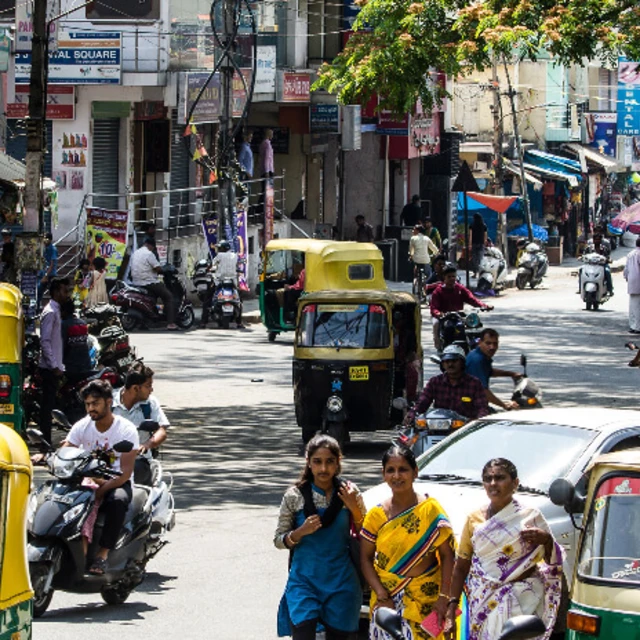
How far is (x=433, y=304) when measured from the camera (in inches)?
885

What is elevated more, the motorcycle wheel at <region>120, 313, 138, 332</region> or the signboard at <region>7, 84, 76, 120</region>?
the signboard at <region>7, 84, 76, 120</region>

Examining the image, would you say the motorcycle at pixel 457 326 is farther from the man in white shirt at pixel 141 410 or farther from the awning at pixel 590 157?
the awning at pixel 590 157

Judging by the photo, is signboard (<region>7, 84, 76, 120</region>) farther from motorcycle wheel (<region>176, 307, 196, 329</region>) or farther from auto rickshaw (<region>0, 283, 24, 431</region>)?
Answer: auto rickshaw (<region>0, 283, 24, 431</region>)

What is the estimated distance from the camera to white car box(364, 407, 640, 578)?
380 inches

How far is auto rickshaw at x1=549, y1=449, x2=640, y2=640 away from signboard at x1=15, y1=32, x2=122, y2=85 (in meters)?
24.2

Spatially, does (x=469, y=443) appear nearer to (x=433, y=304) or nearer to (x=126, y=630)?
(x=126, y=630)

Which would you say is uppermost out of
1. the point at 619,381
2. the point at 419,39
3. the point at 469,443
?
the point at 419,39

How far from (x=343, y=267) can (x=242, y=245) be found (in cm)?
738

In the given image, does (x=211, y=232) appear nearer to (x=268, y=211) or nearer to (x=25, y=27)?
(x=268, y=211)

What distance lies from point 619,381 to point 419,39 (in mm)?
5340

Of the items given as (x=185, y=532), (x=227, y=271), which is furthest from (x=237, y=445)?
(x=227, y=271)

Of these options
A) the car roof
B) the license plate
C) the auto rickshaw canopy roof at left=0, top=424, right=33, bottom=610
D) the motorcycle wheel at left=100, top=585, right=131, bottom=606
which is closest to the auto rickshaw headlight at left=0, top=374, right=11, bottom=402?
the license plate

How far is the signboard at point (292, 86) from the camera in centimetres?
3772

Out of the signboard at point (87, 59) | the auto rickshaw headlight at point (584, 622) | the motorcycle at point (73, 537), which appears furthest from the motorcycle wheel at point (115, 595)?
the signboard at point (87, 59)
